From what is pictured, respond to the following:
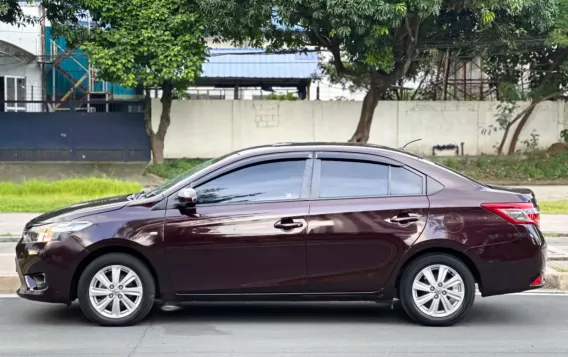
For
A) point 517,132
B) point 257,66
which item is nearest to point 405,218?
point 517,132

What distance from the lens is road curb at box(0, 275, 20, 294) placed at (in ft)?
25.5

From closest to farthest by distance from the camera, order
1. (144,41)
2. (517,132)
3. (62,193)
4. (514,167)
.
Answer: (62,193) < (144,41) < (514,167) < (517,132)

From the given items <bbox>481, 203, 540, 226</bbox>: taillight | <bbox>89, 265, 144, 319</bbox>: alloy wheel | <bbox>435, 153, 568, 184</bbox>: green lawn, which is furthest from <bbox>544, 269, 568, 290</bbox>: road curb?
<bbox>435, 153, 568, 184</bbox>: green lawn

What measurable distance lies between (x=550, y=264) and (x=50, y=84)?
75.7 feet

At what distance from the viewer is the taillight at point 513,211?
21.0ft

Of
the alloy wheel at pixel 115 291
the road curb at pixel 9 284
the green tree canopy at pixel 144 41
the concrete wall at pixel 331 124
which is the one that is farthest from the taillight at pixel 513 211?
the concrete wall at pixel 331 124

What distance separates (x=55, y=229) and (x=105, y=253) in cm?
48

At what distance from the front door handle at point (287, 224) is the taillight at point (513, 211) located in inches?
65.8

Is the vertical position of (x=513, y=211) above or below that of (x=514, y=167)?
above

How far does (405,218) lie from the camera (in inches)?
251

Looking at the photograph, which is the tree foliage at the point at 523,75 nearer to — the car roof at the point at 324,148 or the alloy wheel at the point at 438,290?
the car roof at the point at 324,148

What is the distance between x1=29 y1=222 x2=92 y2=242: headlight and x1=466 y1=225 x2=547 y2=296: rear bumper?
345cm

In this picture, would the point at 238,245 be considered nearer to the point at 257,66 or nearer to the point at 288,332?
the point at 288,332

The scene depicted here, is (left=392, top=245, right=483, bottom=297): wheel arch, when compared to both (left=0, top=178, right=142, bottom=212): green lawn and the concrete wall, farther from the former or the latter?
the concrete wall
